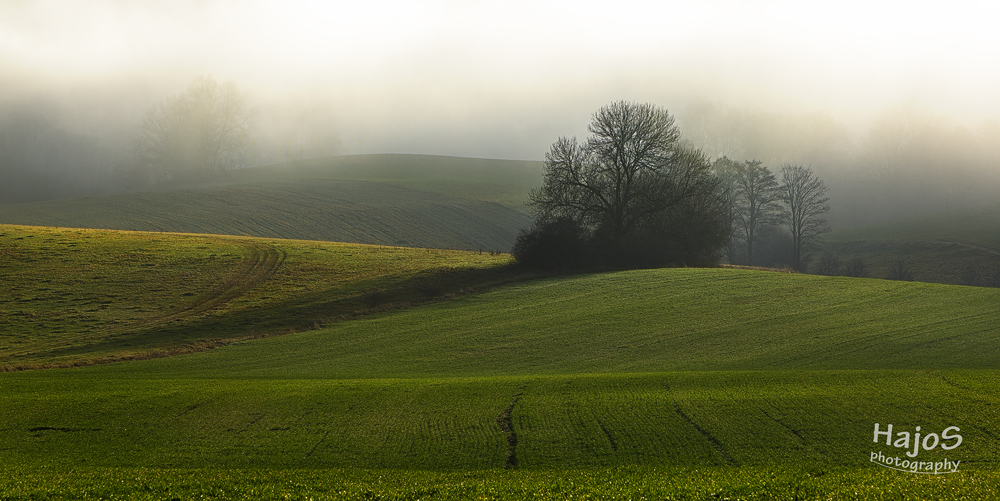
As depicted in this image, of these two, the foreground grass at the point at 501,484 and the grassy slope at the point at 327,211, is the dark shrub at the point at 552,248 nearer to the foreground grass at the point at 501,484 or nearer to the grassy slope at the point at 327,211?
the grassy slope at the point at 327,211

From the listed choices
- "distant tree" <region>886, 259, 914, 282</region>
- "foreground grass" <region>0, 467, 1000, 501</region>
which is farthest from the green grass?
"foreground grass" <region>0, 467, 1000, 501</region>

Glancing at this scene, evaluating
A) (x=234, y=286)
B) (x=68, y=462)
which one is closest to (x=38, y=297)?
(x=234, y=286)

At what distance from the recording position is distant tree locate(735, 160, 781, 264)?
76.0 metres

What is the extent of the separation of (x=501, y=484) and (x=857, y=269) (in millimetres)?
69887

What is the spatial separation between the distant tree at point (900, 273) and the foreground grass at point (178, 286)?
1820 inches

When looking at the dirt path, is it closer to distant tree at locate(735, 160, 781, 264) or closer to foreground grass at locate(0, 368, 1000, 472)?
foreground grass at locate(0, 368, 1000, 472)

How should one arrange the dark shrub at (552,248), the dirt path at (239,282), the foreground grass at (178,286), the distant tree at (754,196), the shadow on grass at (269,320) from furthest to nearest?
the distant tree at (754,196) < the dark shrub at (552,248) < the dirt path at (239,282) < the foreground grass at (178,286) < the shadow on grass at (269,320)

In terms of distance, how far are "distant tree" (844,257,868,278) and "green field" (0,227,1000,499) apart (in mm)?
37828

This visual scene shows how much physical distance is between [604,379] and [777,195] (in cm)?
6808

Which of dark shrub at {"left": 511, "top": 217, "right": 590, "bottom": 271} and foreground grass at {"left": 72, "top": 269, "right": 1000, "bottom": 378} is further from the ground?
dark shrub at {"left": 511, "top": 217, "right": 590, "bottom": 271}

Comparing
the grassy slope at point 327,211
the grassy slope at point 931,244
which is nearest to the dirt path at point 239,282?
the grassy slope at point 327,211

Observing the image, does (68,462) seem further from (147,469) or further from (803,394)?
(803,394)

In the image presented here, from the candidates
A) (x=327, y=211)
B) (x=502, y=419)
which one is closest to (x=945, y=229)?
(x=327, y=211)

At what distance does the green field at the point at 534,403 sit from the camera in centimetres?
917
